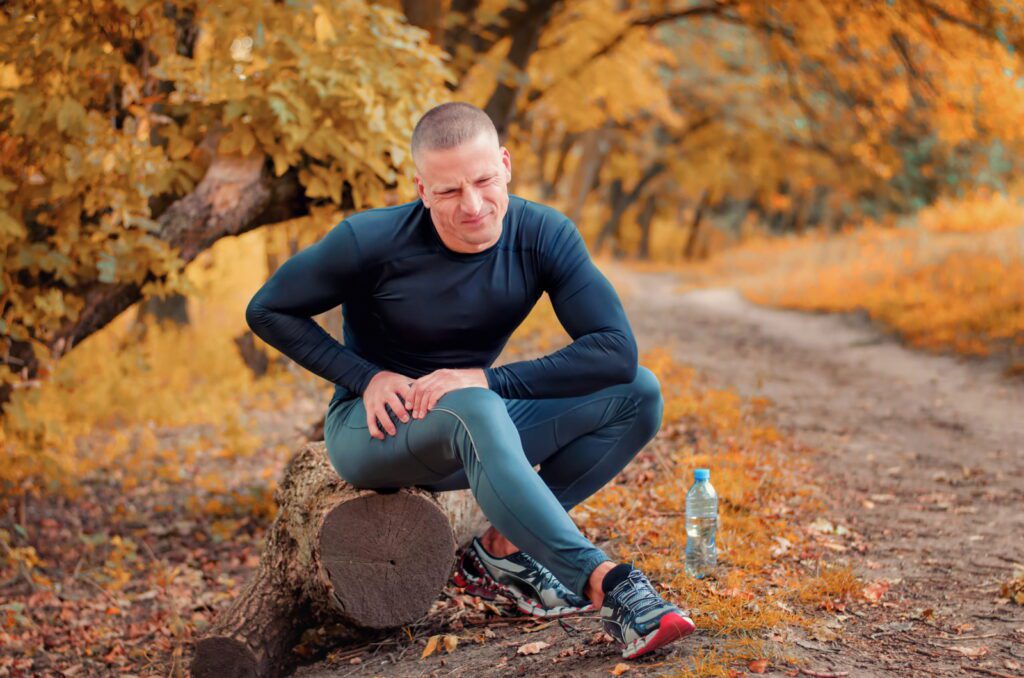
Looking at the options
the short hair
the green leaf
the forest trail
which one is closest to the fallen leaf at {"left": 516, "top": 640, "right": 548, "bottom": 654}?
the forest trail

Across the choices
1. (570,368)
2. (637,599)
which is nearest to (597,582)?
(637,599)

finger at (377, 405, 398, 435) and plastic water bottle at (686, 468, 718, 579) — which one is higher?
finger at (377, 405, 398, 435)

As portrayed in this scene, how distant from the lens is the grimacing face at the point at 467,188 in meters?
3.25

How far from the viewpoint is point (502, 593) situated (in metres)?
3.97

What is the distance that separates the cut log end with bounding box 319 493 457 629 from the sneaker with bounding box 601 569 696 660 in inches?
35.7

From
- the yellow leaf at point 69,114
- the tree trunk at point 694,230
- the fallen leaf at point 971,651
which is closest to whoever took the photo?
the fallen leaf at point 971,651

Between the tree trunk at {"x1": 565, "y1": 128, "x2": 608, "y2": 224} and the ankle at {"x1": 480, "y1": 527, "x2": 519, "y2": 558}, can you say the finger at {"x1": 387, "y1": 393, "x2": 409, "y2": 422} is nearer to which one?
the ankle at {"x1": 480, "y1": 527, "x2": 519, "y2": 558}

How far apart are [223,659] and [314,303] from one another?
1506mm

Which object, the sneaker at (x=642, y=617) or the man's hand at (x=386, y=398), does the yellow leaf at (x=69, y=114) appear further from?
the sneaker at (x=642, y=617)

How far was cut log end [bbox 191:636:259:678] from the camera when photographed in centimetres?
378

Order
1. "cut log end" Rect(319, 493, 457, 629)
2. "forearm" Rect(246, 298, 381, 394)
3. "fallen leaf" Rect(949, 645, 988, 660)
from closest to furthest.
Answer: "fallen leaf" Rect(949, 645, 988, 660)
"forearm" Rect(246, 298, 381, 394)
"cut log end" Rect(319, 493, 457, 629)

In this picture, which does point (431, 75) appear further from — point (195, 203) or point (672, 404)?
point (672, 404)

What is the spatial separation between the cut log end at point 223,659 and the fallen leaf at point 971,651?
2.62 meters

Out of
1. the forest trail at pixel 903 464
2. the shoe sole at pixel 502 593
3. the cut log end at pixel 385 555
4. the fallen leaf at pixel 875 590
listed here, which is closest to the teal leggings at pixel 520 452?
the cut log end at pixel 385 555
